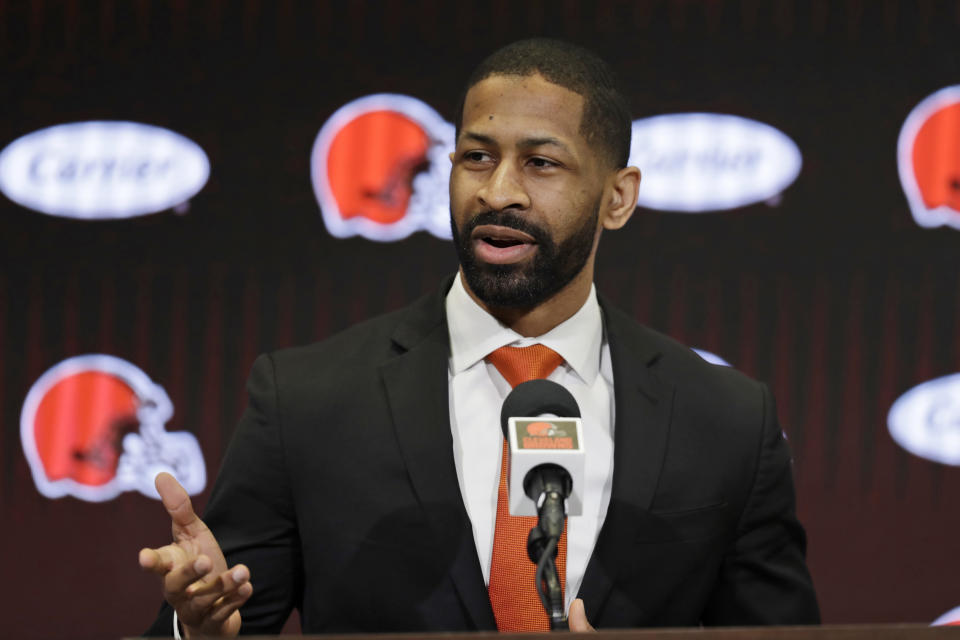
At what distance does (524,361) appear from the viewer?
1.65 m

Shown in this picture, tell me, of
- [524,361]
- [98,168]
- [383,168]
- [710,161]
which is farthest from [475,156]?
[98,168]

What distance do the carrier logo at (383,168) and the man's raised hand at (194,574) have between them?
55.6 inches

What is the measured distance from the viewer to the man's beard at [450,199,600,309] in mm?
1591

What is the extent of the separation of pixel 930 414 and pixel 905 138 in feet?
2.31

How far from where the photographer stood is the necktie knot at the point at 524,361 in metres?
1.64

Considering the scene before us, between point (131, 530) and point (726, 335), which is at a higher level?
point (726, 335)

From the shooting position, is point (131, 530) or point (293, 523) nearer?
point (293, 523)

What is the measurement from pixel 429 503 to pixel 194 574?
39cm

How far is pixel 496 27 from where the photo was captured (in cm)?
270

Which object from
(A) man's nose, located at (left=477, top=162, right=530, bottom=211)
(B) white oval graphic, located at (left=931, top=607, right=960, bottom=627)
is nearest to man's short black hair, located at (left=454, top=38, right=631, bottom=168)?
(A) man's nose, located at (left=477, top=162, right=530, bottom=211)

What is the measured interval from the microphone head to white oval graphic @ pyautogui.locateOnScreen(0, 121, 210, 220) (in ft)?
5.62

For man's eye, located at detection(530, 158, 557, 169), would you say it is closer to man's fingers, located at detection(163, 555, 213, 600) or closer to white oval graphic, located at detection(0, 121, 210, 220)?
man's fingers, located at detection(163, 555, 213, 600)

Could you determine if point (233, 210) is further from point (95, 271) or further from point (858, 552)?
point (858, 552)

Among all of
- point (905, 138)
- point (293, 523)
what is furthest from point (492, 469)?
point (905, 138)
